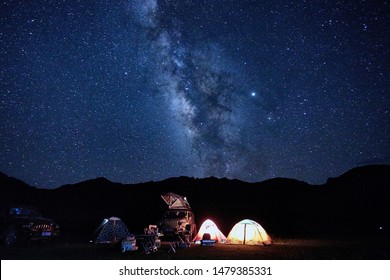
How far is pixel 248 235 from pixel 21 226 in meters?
11.1

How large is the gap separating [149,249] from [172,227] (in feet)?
18.4

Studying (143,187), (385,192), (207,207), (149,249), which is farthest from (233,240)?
(143,187)

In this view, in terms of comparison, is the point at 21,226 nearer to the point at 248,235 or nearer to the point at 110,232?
the point at 110,232

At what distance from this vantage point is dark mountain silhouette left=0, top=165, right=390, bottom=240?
1863 inches

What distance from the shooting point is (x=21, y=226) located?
582 inches

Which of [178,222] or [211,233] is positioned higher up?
[178,222]

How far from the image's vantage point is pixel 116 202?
64.3m

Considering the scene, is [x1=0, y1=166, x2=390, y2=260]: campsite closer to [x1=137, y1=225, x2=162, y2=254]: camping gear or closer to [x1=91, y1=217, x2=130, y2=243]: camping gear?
[x1=91, y1=217, x2=130, y2=243]: camping gear

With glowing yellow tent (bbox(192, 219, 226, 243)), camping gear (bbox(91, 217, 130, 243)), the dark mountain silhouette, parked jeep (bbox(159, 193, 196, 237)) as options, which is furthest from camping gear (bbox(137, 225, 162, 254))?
the dark mountain silhouette

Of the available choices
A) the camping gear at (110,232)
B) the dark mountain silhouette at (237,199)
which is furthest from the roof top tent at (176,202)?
the dark mountain silhouette at (237,199)

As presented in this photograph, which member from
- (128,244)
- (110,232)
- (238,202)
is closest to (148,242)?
(128,244)

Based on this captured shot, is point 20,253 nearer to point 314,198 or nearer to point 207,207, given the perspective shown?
point 207,207

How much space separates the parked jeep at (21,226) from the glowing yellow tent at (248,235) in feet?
30.7
